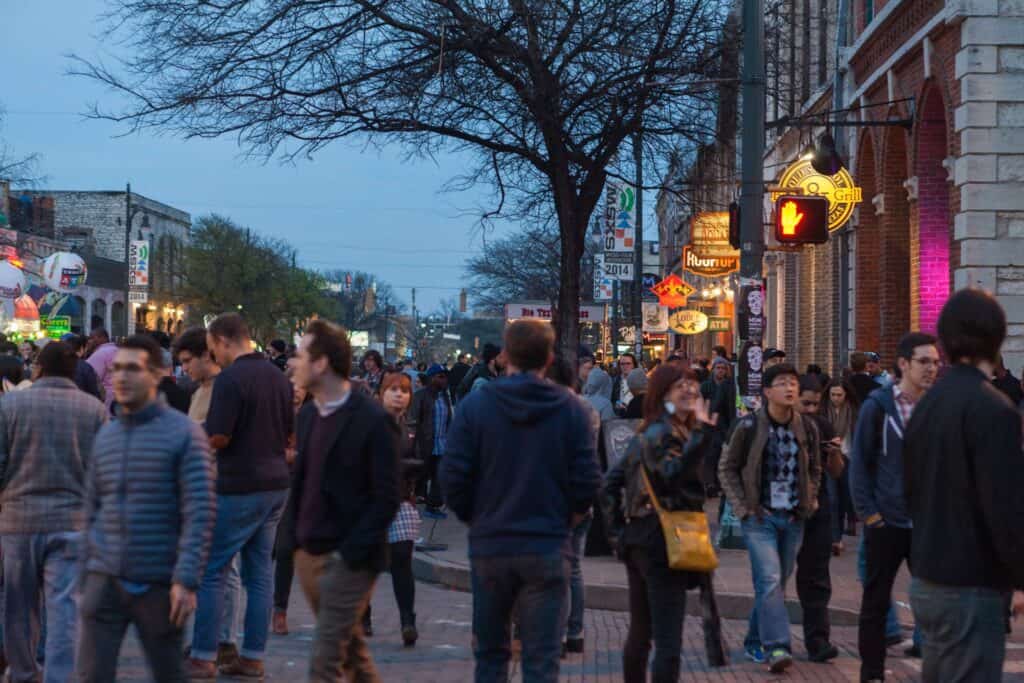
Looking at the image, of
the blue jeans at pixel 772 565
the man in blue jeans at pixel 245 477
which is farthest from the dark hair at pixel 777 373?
the man in blue jeans at pixel 245 477

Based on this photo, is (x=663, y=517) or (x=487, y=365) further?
(x=487, y=365)

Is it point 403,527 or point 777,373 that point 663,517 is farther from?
point 403,527

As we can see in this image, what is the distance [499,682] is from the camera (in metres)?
6.32

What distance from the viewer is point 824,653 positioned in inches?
372

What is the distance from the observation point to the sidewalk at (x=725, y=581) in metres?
11.5

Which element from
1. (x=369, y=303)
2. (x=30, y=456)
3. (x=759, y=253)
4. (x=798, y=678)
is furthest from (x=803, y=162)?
(x=369, y=303)

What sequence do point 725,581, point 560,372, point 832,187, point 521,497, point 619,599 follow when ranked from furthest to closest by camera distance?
1. point 832,187
2. point 725,581
3. point 619,599
4. point 560,372
5. point 521,497

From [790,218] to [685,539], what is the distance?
7.83 meters

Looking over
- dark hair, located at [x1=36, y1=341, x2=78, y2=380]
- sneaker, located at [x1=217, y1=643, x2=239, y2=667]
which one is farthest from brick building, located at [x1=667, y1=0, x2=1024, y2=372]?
dark hair, located at [x1=36, y1=341, x2=78, y2=380]

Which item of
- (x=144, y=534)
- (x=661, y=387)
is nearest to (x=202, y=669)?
(x=144, y=534)

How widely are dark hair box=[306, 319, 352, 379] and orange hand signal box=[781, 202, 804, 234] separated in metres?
8.34

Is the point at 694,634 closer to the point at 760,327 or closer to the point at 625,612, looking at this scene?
the point at 625,612

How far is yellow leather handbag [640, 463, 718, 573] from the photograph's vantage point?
6898 mm

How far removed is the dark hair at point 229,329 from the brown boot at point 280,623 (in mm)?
2545
